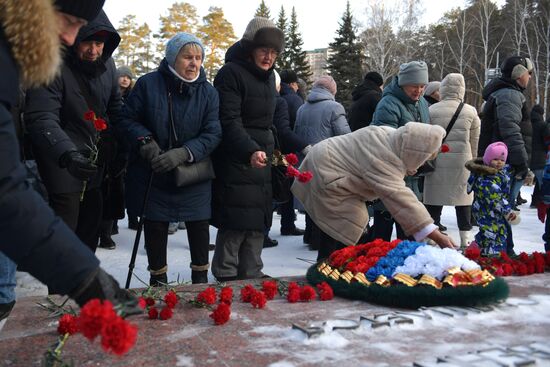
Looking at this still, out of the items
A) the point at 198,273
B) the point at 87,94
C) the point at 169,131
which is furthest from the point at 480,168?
the point at 87,94

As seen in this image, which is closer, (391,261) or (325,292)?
(325,292)

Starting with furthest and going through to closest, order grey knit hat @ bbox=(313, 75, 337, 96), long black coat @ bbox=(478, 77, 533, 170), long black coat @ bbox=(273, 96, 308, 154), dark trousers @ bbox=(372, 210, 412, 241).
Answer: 1. grey knit hat @ bbox=(313, 75, 337, 96)
2. long black coat @ bbox=(478, 77, 533, 170)
3. long black coat @ bbox=(273, 96, 308, 154)
4. dark trousers @ bbox=(372, 210, 412, 241)

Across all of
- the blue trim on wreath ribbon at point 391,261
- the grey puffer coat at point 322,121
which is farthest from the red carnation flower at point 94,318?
the grey puffer coat at point 322,121

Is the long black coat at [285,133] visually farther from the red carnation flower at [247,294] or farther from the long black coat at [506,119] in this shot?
the red carnation flower at [247,294]

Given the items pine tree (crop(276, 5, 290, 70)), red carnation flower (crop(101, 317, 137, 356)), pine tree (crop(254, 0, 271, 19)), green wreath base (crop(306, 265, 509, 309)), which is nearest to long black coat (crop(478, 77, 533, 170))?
green wreath base (crop(306, 265, 509, 309))

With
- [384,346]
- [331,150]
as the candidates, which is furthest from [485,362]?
[331,150]

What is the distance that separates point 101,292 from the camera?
147 cm

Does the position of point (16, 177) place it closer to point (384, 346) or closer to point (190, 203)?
point (384, 346)

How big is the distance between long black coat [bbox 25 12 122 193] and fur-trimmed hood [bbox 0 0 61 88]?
1.53m

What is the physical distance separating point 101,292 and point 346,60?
113ft

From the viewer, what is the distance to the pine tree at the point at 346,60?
34344 millimetres

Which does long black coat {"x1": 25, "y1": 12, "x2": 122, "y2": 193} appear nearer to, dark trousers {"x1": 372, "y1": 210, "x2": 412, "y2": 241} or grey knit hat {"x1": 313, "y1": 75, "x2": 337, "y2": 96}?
dark trousers {"x1": 372, "y1": 210, "x2": 412, "y2": 241}

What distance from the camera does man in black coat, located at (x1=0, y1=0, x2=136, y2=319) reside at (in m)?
1.40

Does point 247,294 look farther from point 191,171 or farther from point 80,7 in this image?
point 80,7
